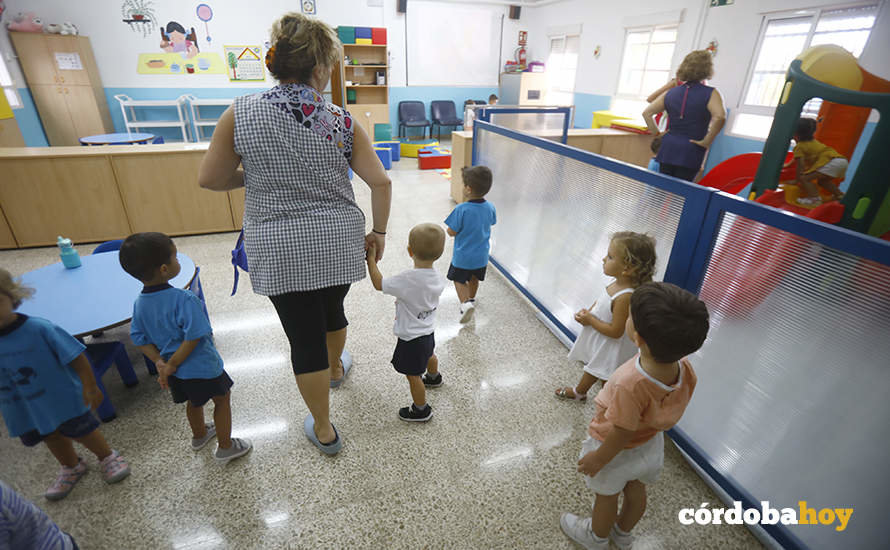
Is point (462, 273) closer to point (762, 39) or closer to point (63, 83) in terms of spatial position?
point (762, 39)

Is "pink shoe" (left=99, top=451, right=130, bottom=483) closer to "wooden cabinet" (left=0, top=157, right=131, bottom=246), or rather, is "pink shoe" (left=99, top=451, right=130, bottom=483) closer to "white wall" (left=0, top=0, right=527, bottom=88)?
"wooden cabinet" (left=0, top=157, right=131, bottom=246)

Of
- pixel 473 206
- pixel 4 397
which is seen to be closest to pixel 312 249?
pixel 4 397

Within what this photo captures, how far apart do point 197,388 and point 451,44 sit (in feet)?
32.4

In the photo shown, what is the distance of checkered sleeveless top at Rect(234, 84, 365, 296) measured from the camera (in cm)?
120

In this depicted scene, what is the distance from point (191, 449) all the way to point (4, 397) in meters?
0.66

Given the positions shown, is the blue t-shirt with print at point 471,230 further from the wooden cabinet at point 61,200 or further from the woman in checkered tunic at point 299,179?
the wooden cabinet at point 61,200

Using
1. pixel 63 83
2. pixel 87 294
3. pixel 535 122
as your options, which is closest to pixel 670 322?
pixel 87 294

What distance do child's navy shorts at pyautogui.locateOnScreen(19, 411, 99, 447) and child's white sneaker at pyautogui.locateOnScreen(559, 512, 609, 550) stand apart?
1.76 meters

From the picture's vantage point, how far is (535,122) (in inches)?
181

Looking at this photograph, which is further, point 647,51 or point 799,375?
point 647,51

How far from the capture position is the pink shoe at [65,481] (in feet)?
5.04

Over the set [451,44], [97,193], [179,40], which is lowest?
[97,193]

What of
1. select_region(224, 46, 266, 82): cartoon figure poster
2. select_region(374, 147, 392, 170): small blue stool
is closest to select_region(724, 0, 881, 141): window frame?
select_region(374, 147, 392, 170): small blue stool

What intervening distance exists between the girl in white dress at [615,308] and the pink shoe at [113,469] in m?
1.93
